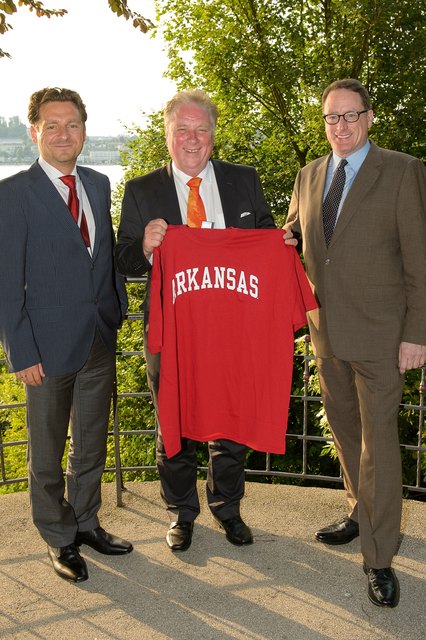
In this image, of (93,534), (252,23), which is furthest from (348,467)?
(252,23)

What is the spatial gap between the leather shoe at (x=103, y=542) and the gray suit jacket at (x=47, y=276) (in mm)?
975

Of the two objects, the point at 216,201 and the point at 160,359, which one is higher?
the point at 216,201

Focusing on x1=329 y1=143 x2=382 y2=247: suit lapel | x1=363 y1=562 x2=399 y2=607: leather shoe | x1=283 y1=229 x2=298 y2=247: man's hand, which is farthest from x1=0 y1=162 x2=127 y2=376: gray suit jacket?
x1=363 y1=562 x2=399 y2=607: leather shoe

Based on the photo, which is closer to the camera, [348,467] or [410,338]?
[410,338]

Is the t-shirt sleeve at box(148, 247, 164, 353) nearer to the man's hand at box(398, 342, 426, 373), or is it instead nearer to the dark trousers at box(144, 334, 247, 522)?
the dark trousers at box(144, 334, 247, 522)

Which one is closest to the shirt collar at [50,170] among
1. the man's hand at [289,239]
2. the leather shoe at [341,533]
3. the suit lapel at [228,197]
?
the suit lapel at [228,197]

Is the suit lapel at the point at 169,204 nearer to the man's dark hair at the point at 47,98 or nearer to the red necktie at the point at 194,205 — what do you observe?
the red necktie at the point at 194,205

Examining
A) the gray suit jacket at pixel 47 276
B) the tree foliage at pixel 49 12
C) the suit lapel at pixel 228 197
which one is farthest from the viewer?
the tree foliage at pixel 49 12

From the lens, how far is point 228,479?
3.86m

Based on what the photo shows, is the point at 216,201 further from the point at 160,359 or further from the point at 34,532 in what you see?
the point at 34,532

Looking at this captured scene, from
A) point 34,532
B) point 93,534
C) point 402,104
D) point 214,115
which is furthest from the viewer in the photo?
point 402,104

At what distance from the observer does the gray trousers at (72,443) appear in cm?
342

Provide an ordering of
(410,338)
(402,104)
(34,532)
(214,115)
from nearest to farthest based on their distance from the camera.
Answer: (410,338)
(214,115)
(34,532)
(402,104)

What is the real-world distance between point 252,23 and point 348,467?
12.3m
